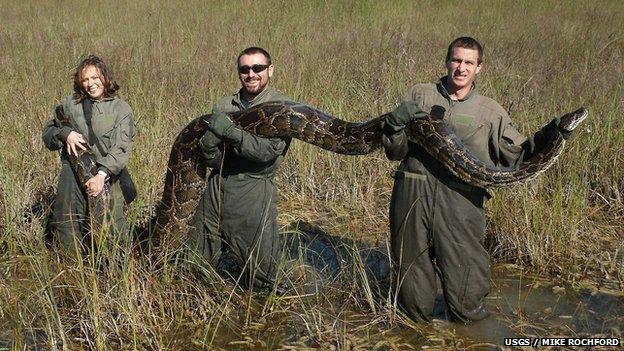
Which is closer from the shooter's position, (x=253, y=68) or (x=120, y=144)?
(x=253, y=68)

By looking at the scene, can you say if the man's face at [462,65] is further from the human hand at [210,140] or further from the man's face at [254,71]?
the human hand at [210,140]

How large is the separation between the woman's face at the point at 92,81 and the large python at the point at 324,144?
0.79 m

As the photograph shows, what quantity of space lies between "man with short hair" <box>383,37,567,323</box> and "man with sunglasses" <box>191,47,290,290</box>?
1011 millimetres

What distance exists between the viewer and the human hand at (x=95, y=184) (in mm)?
4680

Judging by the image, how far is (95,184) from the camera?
4680 millimetres

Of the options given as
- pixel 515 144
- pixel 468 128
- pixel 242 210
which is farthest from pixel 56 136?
pixel 515 144

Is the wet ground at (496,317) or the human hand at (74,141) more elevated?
the human hand at (74,141)

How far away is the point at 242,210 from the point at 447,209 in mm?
1602

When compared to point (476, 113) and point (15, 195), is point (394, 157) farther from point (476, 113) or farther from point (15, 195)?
point (15, 195)

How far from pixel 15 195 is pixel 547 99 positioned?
6731 mm

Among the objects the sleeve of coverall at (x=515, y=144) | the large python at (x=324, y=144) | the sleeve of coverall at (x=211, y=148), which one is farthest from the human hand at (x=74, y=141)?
the sleeve of coverall at (x=515, y=144)

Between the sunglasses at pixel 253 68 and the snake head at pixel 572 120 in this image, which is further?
the sunglasses at pixel 253 68

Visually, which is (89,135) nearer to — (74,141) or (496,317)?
(74,141)

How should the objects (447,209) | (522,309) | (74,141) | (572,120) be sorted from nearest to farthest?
(572,120) < (447,209) < (74,141) < (522,309)
